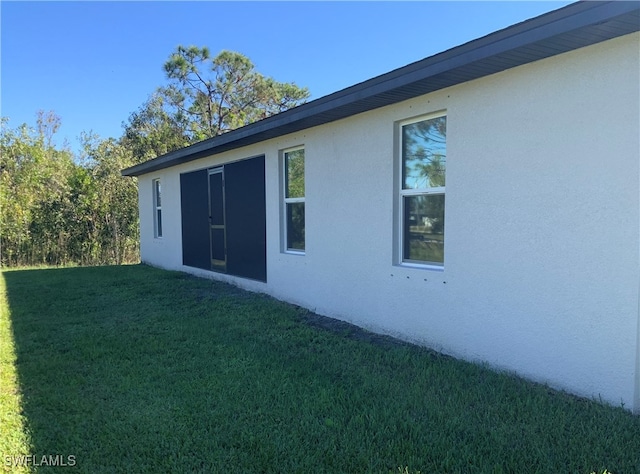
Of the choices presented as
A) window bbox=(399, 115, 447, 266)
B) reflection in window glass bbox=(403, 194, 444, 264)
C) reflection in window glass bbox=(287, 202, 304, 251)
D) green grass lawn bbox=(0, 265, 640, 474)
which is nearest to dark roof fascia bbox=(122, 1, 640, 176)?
window bbox=(399, 115, 447, 266)

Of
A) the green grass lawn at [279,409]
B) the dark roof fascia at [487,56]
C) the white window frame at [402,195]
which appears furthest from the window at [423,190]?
the green grass lawn at [279,409]

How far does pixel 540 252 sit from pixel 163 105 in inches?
971

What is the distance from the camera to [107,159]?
17125 mm

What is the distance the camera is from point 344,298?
5.86 m

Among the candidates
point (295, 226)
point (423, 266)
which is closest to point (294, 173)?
point (295, 226)

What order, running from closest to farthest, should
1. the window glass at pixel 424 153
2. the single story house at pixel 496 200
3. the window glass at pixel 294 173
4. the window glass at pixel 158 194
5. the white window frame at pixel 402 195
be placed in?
1. the single story house at pixel 496 200
2. the window glass at pixel 424 153
3. the white window frame at pixel 402 195
4. the window glass at pixel 294 173
5. the window glass at pixel 158 194

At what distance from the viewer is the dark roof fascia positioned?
2.85 m

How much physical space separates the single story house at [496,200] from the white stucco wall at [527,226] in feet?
0.04

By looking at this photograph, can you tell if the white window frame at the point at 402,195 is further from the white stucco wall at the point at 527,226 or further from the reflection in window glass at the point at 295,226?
the reflection in window glass at the point at 295,226

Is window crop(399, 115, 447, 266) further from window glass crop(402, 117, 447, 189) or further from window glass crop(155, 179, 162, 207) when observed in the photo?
window glass crop(155, 179, 162, 207)

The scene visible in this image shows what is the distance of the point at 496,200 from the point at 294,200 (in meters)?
3.57

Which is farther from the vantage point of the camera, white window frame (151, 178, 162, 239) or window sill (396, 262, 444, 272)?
white window frame (151, 178, 162, 239)

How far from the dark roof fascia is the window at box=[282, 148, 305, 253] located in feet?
2.87

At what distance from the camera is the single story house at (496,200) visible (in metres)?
3.13
